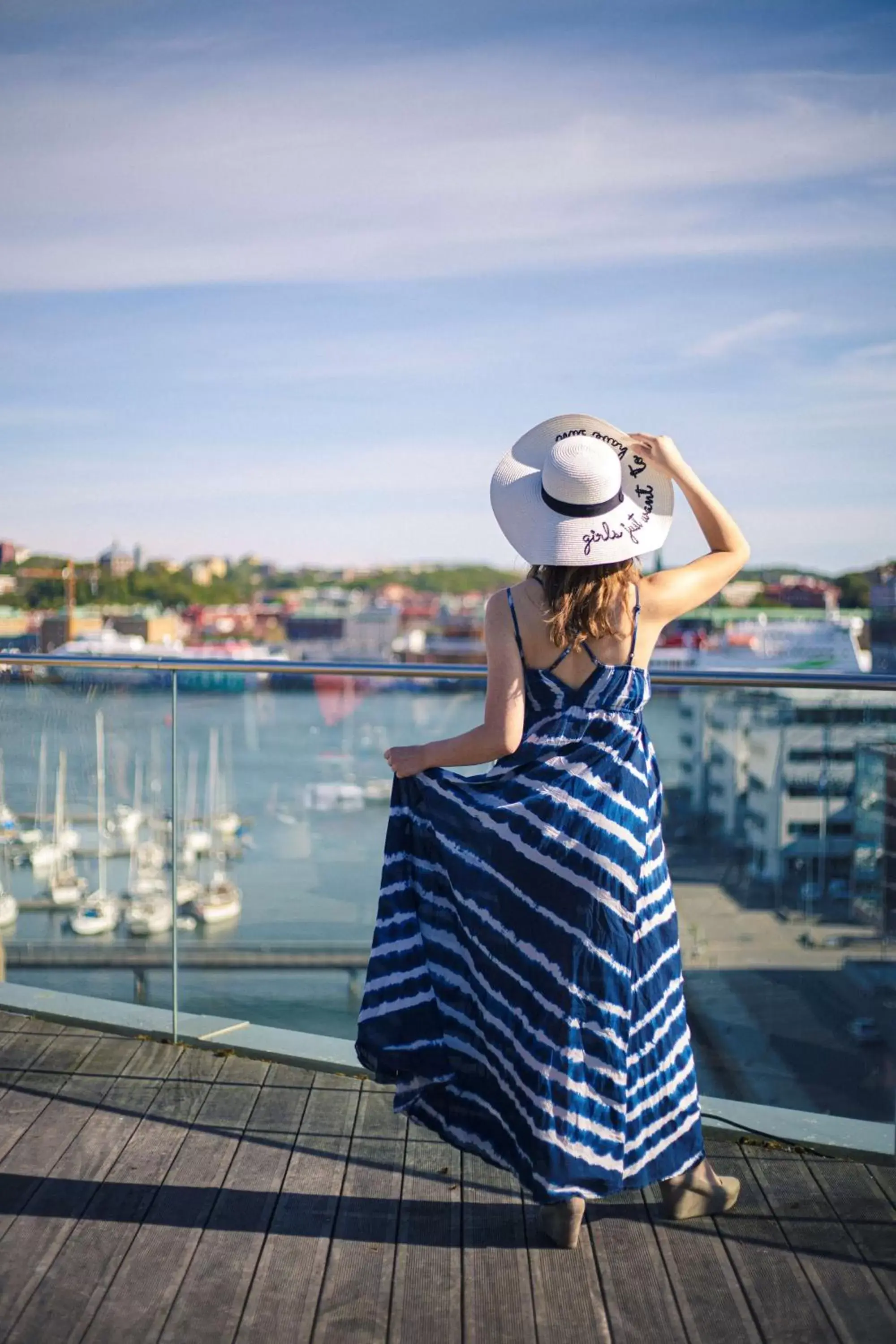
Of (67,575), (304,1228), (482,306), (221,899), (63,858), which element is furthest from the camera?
(482,306)

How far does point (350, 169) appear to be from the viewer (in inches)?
2050

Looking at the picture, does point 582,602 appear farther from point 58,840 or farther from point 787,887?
point 58,840

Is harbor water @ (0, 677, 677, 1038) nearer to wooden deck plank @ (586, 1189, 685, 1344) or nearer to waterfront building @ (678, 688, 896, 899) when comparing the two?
waterfront building @ (678, 688, 896, 899)

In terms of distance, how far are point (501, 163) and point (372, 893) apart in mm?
55767

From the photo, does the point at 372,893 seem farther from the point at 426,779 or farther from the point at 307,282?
the point at 307,282

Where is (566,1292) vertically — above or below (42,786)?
below

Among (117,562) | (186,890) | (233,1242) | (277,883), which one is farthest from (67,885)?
(117,562)

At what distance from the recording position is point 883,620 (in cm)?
5019

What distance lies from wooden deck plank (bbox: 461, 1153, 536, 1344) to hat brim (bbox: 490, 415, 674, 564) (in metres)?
1.20

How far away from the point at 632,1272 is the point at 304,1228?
59 centimetres

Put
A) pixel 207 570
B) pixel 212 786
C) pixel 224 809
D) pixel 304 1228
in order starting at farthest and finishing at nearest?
pixel 207 570 → pixel 224 809 → pixel 212 786 → pixel 304 1228

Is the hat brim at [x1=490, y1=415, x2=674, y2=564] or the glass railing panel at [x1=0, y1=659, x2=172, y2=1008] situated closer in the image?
the hat brim at [x1=490, y1=415, x2=674, y2=564]

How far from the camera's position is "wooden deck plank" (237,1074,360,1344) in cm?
193

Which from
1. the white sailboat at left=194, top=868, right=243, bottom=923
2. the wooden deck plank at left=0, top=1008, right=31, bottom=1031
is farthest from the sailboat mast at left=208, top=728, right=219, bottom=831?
the wooden deck plank at left=0, top=1008, right=31, bottom=1031
